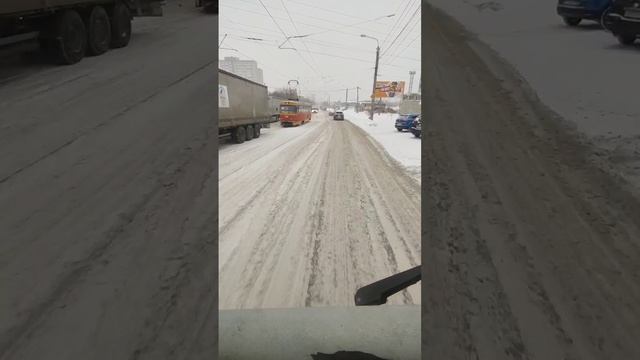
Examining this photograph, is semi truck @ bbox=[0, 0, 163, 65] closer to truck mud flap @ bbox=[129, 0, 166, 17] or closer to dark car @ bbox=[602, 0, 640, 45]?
truck mud flap @ bbox=[129, 0, 166, 17]

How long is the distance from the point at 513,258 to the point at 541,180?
487mm

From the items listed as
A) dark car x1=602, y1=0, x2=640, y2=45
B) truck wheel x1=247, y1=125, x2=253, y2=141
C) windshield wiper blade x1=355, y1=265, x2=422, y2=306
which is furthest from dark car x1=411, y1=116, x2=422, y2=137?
dark car x1=602, y1=0, x2=640, y2=45

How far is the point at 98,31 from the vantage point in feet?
7.86

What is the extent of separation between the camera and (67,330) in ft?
3.40

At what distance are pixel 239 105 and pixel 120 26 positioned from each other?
1.74 m

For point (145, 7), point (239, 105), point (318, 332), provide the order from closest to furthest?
point (318, 332) → point (239, 105) → point (145, 7)

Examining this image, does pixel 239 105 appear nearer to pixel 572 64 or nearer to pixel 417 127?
pixel 417 127

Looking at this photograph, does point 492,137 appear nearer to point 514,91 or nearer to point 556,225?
Result: point 514,91

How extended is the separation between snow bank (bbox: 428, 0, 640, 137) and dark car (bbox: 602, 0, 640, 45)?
4 cm

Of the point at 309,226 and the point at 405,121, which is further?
the point at 405,121

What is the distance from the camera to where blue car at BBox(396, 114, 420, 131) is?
6.07 ft

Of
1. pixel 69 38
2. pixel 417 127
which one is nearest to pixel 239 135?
pixel 417 127

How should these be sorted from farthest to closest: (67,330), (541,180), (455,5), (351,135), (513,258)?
1. (351,135)
2. (455,5)
3. (541,180)
4. (513,258)
5. (67,330)

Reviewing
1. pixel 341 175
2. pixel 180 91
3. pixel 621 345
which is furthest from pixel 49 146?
pixel 621 345
